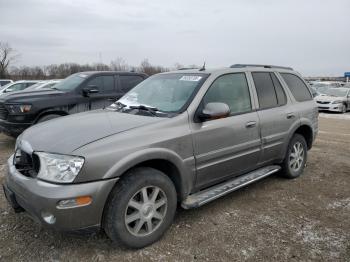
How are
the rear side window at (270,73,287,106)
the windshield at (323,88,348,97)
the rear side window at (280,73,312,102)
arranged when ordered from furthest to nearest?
1. the windshield at (323,88,348,97)
2. the rear side window at (280,73,312,102)
3. the rear side window at (270,73,287,106)

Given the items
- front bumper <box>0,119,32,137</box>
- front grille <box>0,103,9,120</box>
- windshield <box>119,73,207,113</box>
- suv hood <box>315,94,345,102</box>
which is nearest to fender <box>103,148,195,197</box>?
windshield <box>119,73,207,113</box>

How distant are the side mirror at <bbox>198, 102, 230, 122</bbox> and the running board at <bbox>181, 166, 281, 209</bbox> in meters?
0.84

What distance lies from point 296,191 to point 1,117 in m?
6.19

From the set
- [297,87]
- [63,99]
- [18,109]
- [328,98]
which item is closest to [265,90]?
[297,87]

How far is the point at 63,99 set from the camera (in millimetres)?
7391

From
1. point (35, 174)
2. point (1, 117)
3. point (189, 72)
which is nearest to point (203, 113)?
point (189, 72)

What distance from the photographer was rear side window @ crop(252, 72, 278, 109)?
4.52m

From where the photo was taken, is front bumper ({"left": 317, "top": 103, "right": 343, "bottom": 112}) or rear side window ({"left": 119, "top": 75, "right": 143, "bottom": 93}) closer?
rear side window ({"left": 119, "top": 75, "right": 143, "bottom": 93})

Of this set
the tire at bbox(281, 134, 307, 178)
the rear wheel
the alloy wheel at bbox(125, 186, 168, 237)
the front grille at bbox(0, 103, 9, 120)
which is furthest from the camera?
the rear wheel

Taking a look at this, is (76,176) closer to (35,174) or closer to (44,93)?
(35,174)

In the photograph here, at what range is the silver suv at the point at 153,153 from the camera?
A: 279 cm

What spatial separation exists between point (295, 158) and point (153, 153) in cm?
301

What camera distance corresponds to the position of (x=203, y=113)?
11.7ft

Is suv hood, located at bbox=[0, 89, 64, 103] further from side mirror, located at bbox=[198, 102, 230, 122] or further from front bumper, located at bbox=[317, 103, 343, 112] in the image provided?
front bumper, located at bbox=[317, 103, 343, 112]
